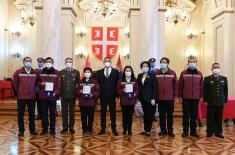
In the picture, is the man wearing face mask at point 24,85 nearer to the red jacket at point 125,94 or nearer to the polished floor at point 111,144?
the polished floor at point 111,144

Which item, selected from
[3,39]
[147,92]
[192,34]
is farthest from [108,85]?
[3,39]

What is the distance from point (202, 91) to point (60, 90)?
10.3 ft

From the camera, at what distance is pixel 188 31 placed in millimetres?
16312

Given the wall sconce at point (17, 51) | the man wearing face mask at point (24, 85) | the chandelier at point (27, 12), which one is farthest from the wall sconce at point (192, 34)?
the man wearing face mask at point (24, 85)

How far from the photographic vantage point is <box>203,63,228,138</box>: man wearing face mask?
722cm

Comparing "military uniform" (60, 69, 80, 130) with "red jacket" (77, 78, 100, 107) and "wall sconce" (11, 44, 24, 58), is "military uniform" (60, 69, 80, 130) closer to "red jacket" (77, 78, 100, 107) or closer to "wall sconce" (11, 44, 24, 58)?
"red jacket" (77, 78, 100, 107)

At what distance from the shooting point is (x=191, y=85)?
7.16 m

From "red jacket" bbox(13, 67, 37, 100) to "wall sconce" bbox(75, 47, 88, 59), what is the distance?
369 inches

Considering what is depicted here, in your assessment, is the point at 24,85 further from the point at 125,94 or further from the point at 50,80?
the point at 125,94

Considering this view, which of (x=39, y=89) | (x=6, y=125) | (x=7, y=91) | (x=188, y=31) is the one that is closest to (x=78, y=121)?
(x=6, y=125)

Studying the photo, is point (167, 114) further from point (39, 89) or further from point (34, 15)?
point (34, 15)

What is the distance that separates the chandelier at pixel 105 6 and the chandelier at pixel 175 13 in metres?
2.69

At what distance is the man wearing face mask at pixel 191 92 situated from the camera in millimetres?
7156

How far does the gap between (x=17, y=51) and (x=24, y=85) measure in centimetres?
991
